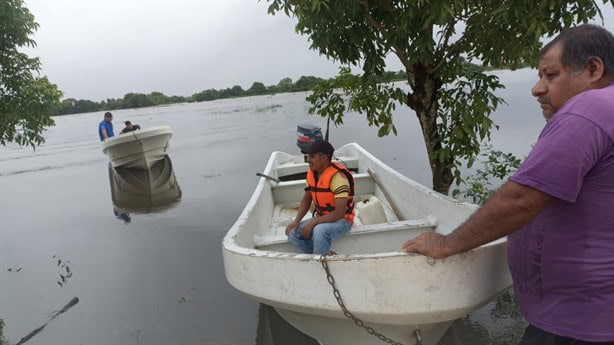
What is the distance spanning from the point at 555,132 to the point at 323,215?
259cm

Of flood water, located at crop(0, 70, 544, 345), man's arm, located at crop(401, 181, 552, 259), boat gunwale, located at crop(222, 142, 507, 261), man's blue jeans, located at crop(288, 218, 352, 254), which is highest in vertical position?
man's arm, located at crop(401, 181, 552, 259)

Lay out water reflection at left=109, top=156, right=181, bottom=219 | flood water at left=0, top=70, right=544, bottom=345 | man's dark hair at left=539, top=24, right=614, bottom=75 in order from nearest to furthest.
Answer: man's dark hair at left=539, top=24, right=614, bottom=75, flood water at left=0, top=70, right=544, bottom=345, water reflection at left=109, top=156, right=181, bottom=219

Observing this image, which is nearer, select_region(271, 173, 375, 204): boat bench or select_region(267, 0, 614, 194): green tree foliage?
select_region(267, 0, 614, 194): green tree foliage

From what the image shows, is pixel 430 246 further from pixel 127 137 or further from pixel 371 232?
pixel 127 137

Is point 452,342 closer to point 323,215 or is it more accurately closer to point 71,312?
point 323,215

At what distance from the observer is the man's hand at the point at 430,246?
6.56 ft

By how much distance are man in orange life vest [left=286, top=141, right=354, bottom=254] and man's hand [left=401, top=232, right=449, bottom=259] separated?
5.06 ft

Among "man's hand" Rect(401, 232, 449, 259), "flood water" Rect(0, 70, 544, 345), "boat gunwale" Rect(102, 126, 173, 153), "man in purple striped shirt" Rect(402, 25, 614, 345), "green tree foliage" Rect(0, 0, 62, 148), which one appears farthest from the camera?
"boat gunwale" Rect(102, 126, 173, 153)

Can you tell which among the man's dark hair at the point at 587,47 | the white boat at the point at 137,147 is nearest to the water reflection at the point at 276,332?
the man's dark hair at the point at 587,47

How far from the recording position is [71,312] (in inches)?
208

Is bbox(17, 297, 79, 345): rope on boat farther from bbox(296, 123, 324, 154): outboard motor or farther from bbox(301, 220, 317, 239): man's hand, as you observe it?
bbox(296, 123, 324, 154): outboard motor

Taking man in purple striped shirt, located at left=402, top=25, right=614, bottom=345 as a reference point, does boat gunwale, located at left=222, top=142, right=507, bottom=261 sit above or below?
below

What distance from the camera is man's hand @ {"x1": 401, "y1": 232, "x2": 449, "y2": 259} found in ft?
6.56

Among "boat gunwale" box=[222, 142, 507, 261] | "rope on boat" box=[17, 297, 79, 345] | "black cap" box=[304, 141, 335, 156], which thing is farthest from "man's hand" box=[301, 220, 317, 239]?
"rope on boat" box=[17, 297, 79, 345]
